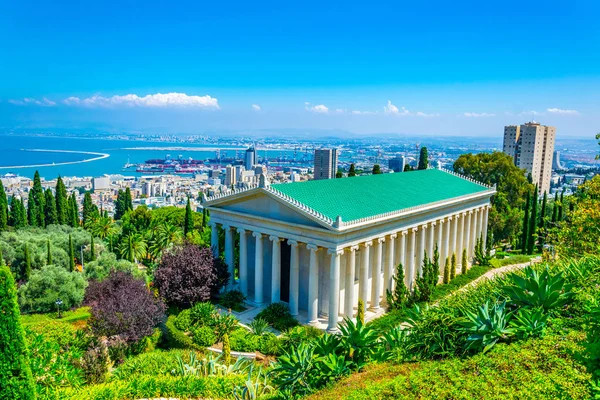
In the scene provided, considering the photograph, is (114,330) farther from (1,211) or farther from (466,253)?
(1,211)

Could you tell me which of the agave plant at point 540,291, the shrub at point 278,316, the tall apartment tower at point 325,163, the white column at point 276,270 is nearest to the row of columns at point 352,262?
the white column at point 276,270

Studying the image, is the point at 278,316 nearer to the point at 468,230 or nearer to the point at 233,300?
the point at 233,300

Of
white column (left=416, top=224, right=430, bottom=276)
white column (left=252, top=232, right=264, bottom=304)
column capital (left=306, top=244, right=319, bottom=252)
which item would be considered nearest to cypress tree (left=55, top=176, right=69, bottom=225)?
white column (left=252, top=232, right=264, bottom=304)

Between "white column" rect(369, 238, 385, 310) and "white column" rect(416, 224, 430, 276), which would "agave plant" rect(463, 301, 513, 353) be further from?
"white column" rect(416, 224, 430, 276)

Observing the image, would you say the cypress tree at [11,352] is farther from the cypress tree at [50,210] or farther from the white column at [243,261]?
the cypress tree at [50,210]

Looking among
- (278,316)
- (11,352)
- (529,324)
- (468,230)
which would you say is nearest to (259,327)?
(278,316)
